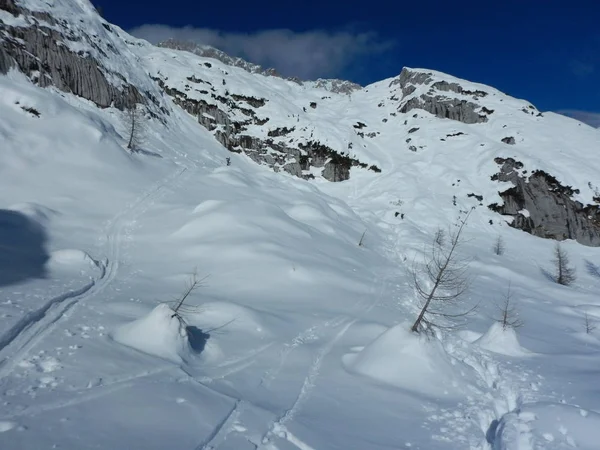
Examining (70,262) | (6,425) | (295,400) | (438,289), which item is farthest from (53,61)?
(295,400)

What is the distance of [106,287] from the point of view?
1717cm

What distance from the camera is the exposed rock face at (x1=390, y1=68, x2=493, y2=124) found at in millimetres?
112875

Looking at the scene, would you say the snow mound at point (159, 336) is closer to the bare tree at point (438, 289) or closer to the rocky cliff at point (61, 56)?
the bare tree at point (438, 289)

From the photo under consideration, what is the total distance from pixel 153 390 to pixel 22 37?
6562 centimetres

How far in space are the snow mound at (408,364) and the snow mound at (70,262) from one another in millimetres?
14348

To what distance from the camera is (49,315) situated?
1240cm

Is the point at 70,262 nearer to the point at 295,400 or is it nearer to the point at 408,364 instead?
the point at 295,400

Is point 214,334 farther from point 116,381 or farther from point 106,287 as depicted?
point 106,287

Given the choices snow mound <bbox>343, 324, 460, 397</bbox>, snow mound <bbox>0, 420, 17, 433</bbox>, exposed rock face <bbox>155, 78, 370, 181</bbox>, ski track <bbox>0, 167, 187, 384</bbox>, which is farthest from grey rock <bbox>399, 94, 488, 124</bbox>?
snow mound <bbox>0, 420, 17, 433</bbox>

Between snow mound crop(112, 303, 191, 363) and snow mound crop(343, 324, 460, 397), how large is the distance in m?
6.36

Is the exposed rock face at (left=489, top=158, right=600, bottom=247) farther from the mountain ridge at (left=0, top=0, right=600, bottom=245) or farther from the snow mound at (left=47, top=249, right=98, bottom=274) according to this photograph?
the snow mound at (left=47, top=249, right=98, bottom=274)

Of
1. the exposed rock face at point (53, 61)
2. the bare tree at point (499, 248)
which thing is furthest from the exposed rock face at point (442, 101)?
the exposed rock face at point (53, 61)

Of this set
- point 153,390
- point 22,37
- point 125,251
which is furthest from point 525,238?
point 22,37

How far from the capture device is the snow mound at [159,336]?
11.4 metres
